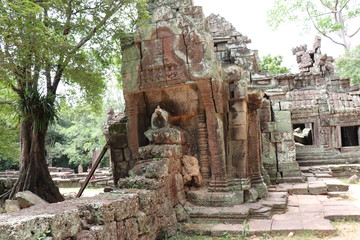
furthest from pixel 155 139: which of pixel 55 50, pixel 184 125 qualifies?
pixel 55 50

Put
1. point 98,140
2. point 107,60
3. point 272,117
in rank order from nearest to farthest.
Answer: point 107,60, point 272,117, point 98,140

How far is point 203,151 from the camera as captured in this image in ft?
24.2

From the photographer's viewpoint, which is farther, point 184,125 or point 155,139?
point 184,125

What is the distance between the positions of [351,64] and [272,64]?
23.2ft

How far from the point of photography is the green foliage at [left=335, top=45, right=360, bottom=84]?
85.9 ft

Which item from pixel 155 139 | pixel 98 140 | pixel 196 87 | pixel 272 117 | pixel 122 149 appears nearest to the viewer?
pixel 155 139

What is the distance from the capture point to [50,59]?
A: 8383 millimetres

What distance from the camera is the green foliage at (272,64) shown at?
32125 mm

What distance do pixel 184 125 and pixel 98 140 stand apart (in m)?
25.7

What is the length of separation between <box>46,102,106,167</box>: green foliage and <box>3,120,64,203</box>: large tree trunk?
1901cm

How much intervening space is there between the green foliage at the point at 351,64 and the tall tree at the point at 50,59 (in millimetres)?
21914

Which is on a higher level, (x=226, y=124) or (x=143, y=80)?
(x=143, y=80)

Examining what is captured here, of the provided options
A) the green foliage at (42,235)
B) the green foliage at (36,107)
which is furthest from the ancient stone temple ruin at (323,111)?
the green foliage at (42,235)

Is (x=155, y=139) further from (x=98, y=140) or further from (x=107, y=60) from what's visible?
(x=98, y=140)
